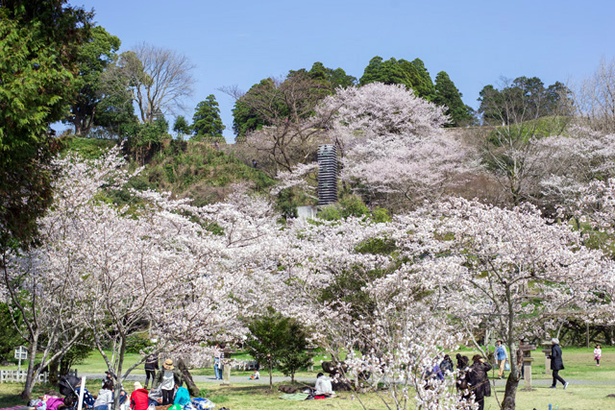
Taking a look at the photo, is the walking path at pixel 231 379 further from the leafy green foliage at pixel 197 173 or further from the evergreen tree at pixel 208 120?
the evergreen tree at pixel 208 120

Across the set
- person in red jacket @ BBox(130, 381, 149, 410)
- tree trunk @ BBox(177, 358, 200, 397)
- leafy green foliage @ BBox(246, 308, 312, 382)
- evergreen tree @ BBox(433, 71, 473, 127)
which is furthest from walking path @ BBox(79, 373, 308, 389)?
evergreen tree @ BBox(433, 71, 473, 127)

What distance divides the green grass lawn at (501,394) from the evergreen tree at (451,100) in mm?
35992

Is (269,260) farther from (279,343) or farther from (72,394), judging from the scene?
(72,394)

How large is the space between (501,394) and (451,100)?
43.9m

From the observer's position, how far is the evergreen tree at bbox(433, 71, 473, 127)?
174 feet

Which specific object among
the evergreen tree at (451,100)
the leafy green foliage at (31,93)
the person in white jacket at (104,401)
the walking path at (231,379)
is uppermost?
the evergreen tree at (451,100)

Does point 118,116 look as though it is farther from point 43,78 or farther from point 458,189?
point 43,78

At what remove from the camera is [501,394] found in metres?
13.1

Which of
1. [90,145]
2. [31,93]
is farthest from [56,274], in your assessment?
[90,145]

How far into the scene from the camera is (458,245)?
11.6m

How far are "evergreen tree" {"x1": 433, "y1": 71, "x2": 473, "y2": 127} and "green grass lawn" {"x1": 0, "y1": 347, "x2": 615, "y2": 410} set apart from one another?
36.0m

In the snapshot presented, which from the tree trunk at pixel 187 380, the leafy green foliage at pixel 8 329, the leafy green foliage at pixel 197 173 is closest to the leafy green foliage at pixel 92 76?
the leafy green foliage at pixel 197 173

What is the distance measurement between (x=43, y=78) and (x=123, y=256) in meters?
3.09

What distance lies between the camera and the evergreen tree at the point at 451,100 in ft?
174
